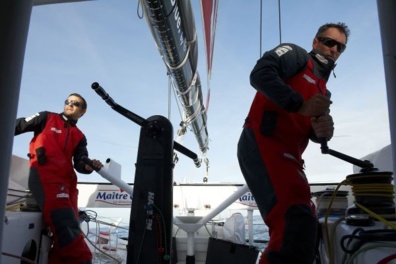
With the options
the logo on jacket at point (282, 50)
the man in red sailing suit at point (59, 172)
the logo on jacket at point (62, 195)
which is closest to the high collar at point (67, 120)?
the man in red sailing suit at point (59, 172)

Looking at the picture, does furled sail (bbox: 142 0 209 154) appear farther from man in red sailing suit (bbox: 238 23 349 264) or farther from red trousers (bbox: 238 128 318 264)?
red trousers (bbox: 238 128 318 264)

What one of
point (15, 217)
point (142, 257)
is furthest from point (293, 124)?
point (15, 217)

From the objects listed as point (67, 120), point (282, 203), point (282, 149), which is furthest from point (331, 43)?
point (67, 120)

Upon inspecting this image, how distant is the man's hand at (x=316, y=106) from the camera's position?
3.73 ft

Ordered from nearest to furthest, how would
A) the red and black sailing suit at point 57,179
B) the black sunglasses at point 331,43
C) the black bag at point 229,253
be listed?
1. the black sunglasses at point 331,43
2. the red and black sailing suit at point 57,179
3. the black bag at point 229,253

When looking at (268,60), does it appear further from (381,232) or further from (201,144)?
(201,144)

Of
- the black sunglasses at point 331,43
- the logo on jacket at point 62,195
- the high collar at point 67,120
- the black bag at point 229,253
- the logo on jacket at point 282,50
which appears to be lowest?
the black bag at point 229,253

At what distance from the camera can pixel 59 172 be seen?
2314 mm

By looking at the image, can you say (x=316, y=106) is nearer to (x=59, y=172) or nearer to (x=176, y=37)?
(x=176, y=37)

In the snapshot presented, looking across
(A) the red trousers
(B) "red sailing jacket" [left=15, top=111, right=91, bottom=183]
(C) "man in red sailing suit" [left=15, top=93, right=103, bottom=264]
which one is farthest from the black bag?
(A) the red trousers

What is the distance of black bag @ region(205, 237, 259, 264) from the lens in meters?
2.84

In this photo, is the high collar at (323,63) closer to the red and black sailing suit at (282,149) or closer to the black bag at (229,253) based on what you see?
the red and black sailing suit at (282,149)

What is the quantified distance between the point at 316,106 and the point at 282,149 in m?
0.22

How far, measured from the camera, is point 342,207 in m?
1.86
